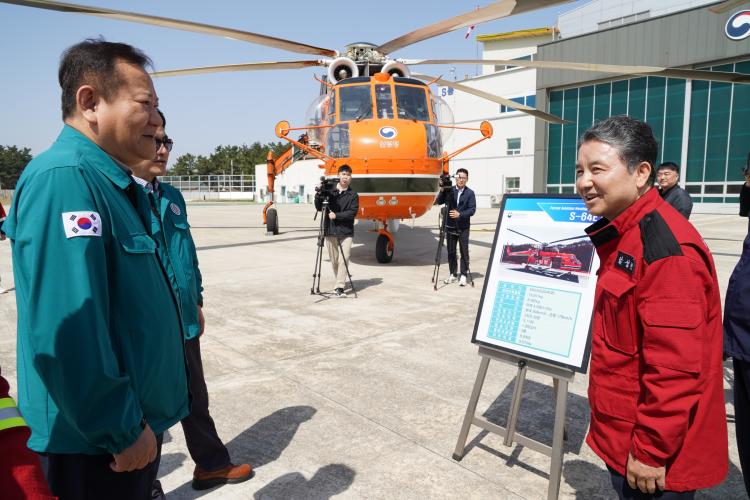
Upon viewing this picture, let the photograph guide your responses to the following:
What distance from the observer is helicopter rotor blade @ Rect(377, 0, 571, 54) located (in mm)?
5621

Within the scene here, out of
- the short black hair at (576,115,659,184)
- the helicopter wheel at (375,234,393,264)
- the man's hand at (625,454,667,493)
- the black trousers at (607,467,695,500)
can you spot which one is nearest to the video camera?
the helicopter wheel at (375,234,393,264)

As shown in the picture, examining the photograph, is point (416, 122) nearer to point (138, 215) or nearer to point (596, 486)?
point (596, 486)

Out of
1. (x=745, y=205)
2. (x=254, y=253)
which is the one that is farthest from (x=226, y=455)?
(x=254, y=253)

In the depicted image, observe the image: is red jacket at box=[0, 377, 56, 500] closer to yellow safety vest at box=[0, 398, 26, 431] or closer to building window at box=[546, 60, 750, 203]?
yellow safety vest at box=[0, 398, 26, 431]

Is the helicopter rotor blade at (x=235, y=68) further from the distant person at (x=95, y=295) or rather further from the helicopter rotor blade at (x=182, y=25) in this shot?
the distant person at (x=95, y=295)

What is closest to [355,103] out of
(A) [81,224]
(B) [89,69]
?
(B) [89,69]

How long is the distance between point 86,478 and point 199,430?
1434mm

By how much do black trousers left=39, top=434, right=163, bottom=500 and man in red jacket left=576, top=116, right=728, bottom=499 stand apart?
1.78m

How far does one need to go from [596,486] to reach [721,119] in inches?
1169

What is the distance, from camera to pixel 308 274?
9.50 m

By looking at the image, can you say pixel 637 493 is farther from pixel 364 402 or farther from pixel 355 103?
pixel 355 103

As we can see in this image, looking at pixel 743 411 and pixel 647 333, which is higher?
pixel 647 333

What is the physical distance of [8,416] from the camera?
105 cm

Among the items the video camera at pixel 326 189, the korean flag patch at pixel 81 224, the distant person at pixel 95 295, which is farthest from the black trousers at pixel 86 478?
the video camera at pixel 326 189
